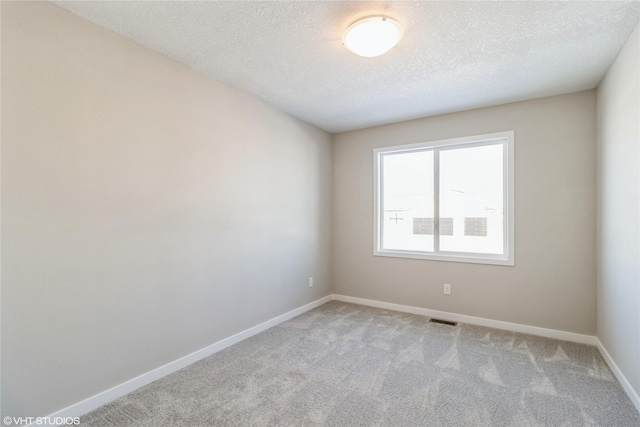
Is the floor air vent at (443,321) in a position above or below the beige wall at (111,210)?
below

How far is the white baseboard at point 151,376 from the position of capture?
1842 millimetres

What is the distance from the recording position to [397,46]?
2.19 metres

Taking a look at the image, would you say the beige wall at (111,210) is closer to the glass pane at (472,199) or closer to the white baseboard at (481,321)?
the white baseboard at (481,321)

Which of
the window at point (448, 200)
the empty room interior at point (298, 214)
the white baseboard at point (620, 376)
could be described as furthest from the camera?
the window at point (448, 200)

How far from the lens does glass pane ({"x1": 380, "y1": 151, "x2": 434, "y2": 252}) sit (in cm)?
389

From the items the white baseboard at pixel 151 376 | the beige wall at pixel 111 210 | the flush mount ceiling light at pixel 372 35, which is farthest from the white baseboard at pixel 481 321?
the flush mount ceiling light at pixel 372 35

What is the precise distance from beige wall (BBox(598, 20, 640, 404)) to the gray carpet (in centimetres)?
34

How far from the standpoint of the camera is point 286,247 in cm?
363

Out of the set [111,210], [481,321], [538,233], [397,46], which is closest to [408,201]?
[538,233]

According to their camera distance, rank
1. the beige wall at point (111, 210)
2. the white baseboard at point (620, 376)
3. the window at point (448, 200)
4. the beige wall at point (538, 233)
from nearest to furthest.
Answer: the beige wall at point (111, 210)
the white baseboard at point (620, 376)
the beige wall at point (538, 233)
the window at point (448, 200)

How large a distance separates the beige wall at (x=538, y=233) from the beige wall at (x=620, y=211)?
16 centimetres

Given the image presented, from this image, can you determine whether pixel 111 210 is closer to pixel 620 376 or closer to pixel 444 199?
pixel 444 199

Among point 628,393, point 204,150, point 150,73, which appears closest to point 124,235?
point 204,150

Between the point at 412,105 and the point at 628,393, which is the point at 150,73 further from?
the point at 628,393
